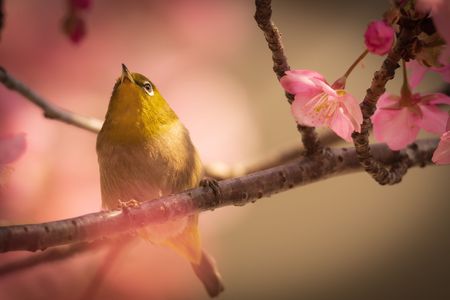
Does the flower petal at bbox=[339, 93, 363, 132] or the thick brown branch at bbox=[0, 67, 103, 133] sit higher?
the thick brown branch at bbox=[0, 67, 103, 133]

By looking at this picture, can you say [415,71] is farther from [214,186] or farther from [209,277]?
[209,277]

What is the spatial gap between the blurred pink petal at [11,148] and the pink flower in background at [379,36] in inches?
11.3

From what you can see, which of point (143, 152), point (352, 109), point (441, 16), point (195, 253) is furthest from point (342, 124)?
point (195, 253)

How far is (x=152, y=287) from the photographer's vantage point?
97cm

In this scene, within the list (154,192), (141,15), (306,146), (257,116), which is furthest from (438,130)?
(141,15)

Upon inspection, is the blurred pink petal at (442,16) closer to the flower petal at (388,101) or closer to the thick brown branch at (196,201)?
the flower petal at (388,101)

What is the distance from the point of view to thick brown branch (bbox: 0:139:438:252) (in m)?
0.37

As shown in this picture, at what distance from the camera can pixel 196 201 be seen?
480 mm

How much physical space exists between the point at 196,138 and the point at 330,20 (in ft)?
1.11

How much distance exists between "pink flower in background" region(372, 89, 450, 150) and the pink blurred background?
380 mm

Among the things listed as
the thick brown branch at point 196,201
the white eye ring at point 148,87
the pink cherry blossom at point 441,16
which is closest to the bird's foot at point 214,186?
the thick brown branch at point 196,201

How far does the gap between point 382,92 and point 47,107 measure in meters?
0.34

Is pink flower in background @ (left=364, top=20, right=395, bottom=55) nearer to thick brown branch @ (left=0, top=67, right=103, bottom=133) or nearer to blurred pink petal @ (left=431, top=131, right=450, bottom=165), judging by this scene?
blurred pink petal @ (left=431, top=131, right=450, bottom=165)

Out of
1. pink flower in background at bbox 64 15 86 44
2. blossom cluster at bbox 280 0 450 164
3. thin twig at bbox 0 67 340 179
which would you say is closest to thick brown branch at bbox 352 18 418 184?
blossom cluster at bbox 280 0 450 164
